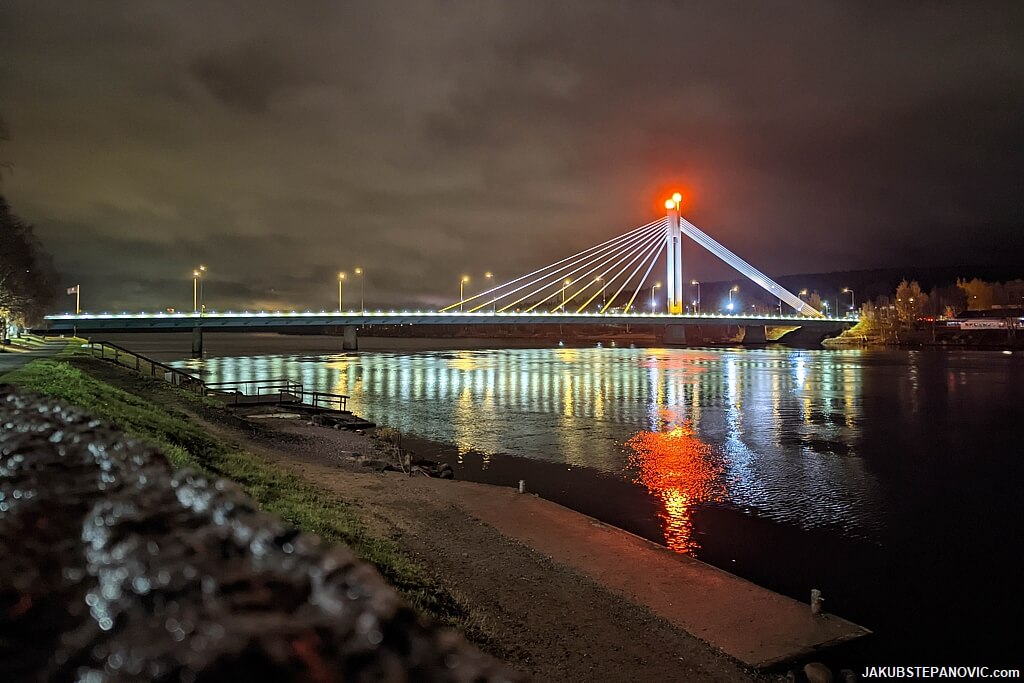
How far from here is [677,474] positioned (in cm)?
2050

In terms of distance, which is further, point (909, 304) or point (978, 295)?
point (978, 295)

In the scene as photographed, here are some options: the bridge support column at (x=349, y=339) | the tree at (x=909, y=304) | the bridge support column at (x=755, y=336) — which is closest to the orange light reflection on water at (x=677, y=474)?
the bridge support column at (x=349, y=339)

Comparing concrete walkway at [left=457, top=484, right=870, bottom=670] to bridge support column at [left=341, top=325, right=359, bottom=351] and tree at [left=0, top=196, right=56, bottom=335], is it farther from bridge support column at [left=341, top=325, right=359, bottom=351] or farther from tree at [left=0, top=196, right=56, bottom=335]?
bridge support column at [left=341, top=325, right=359, bottom=351]

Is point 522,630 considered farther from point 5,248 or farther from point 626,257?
point 626,257

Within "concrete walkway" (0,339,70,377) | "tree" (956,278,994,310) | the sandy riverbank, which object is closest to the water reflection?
the sandy riverbank

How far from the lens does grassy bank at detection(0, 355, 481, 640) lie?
306 inches

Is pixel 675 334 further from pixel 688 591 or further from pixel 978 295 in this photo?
pixel 688 591

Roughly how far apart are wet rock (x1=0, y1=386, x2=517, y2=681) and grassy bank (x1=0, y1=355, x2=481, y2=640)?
2504 mm

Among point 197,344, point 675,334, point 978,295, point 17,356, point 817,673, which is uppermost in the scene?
point 978,295

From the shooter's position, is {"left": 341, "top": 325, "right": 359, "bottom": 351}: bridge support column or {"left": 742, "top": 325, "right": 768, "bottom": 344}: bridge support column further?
{"left": 742, "top": 325, "right": 768, "bottom": 344}: bridge support column

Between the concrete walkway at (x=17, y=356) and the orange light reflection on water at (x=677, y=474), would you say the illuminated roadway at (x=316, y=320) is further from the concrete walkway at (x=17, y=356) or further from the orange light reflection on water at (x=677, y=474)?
the orange light reflection on water at (x=677, y=474)

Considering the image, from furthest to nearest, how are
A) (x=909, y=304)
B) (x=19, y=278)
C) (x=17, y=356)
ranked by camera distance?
(x=909, y=304), (x=19, y=278), (x=17, y=356)

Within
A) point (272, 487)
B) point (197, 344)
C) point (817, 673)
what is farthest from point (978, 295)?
point (272, 487)

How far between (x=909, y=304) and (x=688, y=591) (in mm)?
153601
